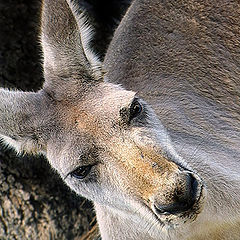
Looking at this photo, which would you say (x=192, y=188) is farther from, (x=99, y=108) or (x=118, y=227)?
(x=118, y=227)

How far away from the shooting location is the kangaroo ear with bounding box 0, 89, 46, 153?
10.9ft

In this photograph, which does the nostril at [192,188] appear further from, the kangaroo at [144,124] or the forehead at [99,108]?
the forehead at [99,108]

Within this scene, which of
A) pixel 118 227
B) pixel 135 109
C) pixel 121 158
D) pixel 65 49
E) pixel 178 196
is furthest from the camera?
pixel 118 227

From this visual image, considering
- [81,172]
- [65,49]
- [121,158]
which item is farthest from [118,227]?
[65,49]

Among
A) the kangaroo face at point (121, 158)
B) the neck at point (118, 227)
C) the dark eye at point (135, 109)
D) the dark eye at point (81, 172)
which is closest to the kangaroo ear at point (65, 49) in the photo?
the kangaroo face at point (121, 158)

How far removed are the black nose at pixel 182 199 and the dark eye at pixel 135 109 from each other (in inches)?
18.5

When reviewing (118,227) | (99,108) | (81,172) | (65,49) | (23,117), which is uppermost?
(65,49)

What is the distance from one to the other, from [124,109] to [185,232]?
0.90 meters

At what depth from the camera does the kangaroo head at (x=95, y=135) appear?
2.91m

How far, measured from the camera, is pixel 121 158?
3018 millimetres

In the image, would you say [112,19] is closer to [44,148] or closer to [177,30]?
[177,30]

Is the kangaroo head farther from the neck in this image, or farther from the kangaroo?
the neck

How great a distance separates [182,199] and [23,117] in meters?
1.08

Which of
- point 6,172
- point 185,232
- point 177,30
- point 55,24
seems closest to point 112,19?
point 177,30
